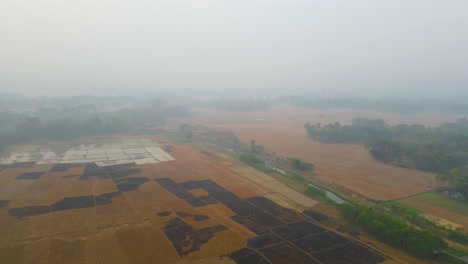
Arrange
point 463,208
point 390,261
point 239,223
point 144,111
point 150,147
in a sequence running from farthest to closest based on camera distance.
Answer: point 144,111 < point 150,147 < point 463,208 < point 239,223 < point 390,261

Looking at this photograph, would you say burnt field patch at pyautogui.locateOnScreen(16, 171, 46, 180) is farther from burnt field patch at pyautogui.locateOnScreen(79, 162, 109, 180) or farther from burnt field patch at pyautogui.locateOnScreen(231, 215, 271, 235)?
burnt field patch at pyautogui.locateOnScreen(231, 215, 271, 235)

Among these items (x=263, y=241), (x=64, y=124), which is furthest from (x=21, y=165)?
(x=263, y=241)

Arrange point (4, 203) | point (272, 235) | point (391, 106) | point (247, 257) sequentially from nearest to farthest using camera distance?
1. point (247, 257)
2. point (272, 235)
3. point (4, 203)
4. point (391, 106)

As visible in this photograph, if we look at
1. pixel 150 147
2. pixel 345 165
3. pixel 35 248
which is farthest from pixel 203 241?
pixel 150 147

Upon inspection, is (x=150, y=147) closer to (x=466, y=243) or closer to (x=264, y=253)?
(x=264, y=253)

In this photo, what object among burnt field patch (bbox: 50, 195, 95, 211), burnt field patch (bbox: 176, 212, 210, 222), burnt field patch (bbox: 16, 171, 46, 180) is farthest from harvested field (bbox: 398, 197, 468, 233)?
burnt field patch (bbox: 16, 171, 46, 180)

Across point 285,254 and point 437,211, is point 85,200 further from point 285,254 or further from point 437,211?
point 437,211
